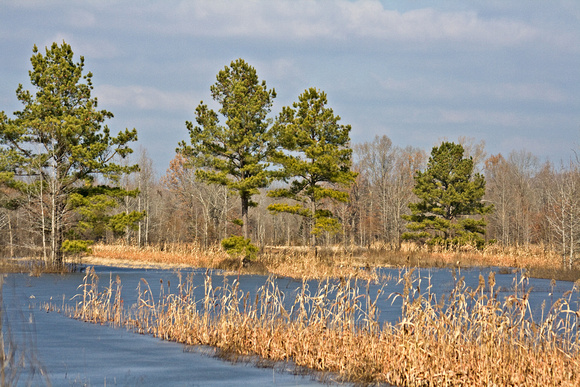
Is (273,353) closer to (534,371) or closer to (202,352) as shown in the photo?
(202,352)

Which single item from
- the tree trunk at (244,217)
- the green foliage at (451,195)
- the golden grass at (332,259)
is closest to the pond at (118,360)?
the golden grass at (332,259)

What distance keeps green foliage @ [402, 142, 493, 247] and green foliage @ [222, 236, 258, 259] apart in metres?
15.3

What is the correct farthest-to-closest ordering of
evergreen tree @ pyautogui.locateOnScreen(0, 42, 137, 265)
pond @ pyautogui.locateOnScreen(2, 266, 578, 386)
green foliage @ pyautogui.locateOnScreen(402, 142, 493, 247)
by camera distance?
1. green foliage @ pyautogui.locateOnScreen(402, 142, 493, 247)
2. evergreen tree @ pyautogui.locateOnScreen(0, 42, 137, 265)
3. pond @ pyautogui.locateOnScreen(2, 266, 578, 386)

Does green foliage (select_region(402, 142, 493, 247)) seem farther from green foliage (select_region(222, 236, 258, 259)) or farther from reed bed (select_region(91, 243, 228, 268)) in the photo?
green foliage (select_region(222, 236, 258, 259))

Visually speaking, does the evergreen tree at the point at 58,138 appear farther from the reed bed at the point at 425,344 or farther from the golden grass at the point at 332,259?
the reed bed at the point at 425,344

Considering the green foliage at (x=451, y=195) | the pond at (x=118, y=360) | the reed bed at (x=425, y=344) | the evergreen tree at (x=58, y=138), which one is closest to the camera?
the reed bed at (x=425, y=344)

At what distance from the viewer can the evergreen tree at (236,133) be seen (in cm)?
3011

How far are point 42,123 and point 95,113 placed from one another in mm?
2559

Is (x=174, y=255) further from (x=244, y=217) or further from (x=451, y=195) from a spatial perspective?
(x=451, y=195)

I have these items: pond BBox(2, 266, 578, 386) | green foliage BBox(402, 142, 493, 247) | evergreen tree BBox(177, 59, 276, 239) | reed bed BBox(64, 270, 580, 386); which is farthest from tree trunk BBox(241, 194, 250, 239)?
reed bed BBox(64, 270, 580, 386)

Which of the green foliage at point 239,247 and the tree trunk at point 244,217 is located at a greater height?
the tree trunk at point 244,217

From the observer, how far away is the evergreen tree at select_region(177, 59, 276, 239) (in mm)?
30109

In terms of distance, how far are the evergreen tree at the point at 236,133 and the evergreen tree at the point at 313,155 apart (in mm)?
1429

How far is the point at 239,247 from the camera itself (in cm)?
2931
